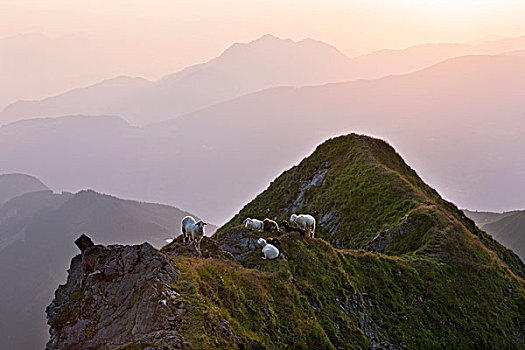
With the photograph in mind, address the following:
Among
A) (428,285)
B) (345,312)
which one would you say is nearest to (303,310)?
(345,312)

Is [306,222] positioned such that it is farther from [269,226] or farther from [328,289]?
[328,289]

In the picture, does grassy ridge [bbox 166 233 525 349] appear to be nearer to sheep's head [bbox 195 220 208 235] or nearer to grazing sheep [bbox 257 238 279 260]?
grazing sheep [bbox 257 238 279 260]

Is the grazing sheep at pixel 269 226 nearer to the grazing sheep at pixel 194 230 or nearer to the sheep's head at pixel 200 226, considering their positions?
the grazing sheep at pixel 194 230

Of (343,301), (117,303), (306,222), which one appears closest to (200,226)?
(117,303)

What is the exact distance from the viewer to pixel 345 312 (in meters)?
34.4

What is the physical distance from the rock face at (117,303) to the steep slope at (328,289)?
0.07 m

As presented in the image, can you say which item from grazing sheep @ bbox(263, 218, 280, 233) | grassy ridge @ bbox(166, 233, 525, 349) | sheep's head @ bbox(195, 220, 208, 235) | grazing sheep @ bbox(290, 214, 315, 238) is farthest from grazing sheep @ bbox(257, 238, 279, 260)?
grazing sheep @ bbox(290, 214, 315, 238)

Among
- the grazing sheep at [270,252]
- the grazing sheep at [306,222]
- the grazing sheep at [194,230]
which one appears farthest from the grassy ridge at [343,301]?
the grazing sheep at [306,222]

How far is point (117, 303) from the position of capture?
77.8 feet

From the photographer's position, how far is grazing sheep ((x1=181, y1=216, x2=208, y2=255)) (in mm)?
30936

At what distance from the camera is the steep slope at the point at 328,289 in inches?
897

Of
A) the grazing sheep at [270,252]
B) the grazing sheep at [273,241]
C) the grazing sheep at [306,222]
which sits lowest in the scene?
the grazing sheep at [270,252]

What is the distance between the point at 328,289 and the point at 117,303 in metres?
17.6

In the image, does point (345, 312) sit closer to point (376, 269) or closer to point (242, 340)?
point (376, 269)
